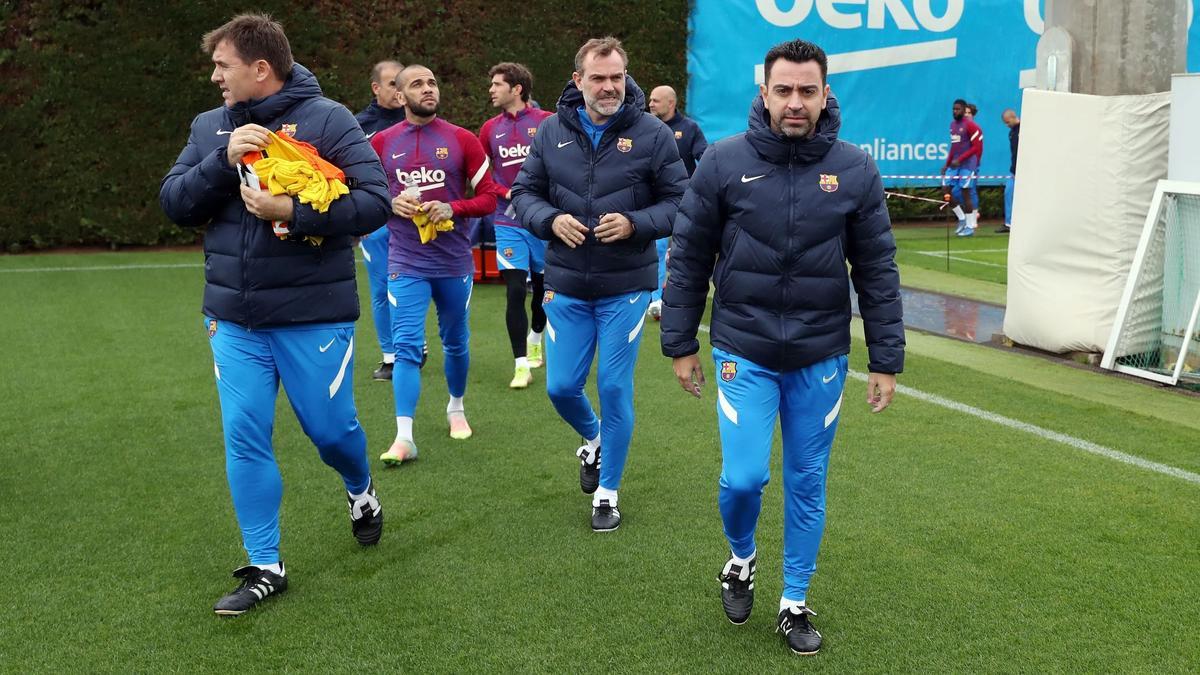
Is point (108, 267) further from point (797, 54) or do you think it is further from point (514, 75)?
point (797, 54)

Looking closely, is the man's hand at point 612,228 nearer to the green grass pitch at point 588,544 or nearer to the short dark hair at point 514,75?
the green grass pitch at point 588,544

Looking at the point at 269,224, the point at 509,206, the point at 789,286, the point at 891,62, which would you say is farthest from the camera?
the point at 891,62

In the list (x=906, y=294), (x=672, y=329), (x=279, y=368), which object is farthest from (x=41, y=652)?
(x=906, y=294)

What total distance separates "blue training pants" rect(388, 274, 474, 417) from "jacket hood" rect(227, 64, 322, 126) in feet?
7.22

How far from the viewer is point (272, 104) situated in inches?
168

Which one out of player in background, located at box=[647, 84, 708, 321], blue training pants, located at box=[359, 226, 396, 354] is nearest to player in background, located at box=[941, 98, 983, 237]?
player in background, located at box=[647, 84, 708, 321]

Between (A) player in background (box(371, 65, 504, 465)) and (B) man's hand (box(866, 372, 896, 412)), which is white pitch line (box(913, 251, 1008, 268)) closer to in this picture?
(A) player in background (box(371, 65, 504, 465))

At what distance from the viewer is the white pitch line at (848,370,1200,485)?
601 cm

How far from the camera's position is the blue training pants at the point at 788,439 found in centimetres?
394

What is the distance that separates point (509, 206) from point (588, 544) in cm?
327

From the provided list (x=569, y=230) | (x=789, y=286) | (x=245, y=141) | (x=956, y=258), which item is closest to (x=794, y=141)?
(x=789, y=286)

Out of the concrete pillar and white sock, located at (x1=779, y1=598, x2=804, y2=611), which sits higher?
the concrete pillar

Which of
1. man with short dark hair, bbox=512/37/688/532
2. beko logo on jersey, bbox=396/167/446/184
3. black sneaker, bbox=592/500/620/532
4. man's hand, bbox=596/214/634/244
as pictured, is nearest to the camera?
man's hand, bbox=596/214/634/244

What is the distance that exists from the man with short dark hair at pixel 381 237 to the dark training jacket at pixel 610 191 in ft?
10.2
